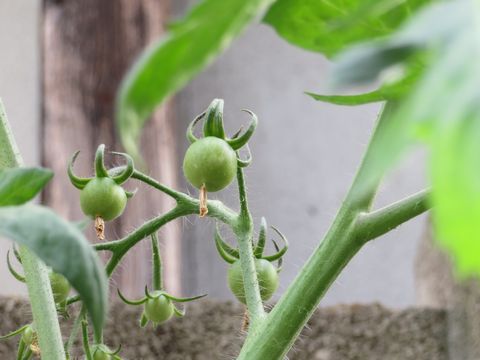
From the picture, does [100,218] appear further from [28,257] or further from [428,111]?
[428,111]

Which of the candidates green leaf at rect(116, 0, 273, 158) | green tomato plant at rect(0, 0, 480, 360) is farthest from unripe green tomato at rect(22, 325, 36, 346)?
green leaf at rect(116, 0, 273, 158)

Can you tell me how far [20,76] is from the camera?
1.89 meters

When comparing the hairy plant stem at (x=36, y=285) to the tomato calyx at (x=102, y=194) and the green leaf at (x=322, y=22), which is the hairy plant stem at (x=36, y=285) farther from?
→ the green leaf at (x=322, y=22)

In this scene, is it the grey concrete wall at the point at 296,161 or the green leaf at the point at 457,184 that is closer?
the green leaf at the point at 457,184

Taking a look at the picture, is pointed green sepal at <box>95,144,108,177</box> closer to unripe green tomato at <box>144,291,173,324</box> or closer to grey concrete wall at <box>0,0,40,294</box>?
unripe green tomato at <box>144,291,173,324</box>

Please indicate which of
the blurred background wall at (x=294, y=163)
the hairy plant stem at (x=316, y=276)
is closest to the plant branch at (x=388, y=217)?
the hairy plant stem at (x=316, y=276)

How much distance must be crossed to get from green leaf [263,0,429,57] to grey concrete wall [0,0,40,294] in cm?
153

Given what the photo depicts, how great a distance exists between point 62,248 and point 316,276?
180mm

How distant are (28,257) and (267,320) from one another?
0.11 m

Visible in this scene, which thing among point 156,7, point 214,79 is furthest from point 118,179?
point 214,79

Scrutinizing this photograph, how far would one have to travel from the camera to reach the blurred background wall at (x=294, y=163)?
7.84ft

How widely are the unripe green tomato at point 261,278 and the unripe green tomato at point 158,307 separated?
4 cm

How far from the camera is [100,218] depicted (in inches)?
16.7

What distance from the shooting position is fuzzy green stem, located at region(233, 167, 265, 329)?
424mm
